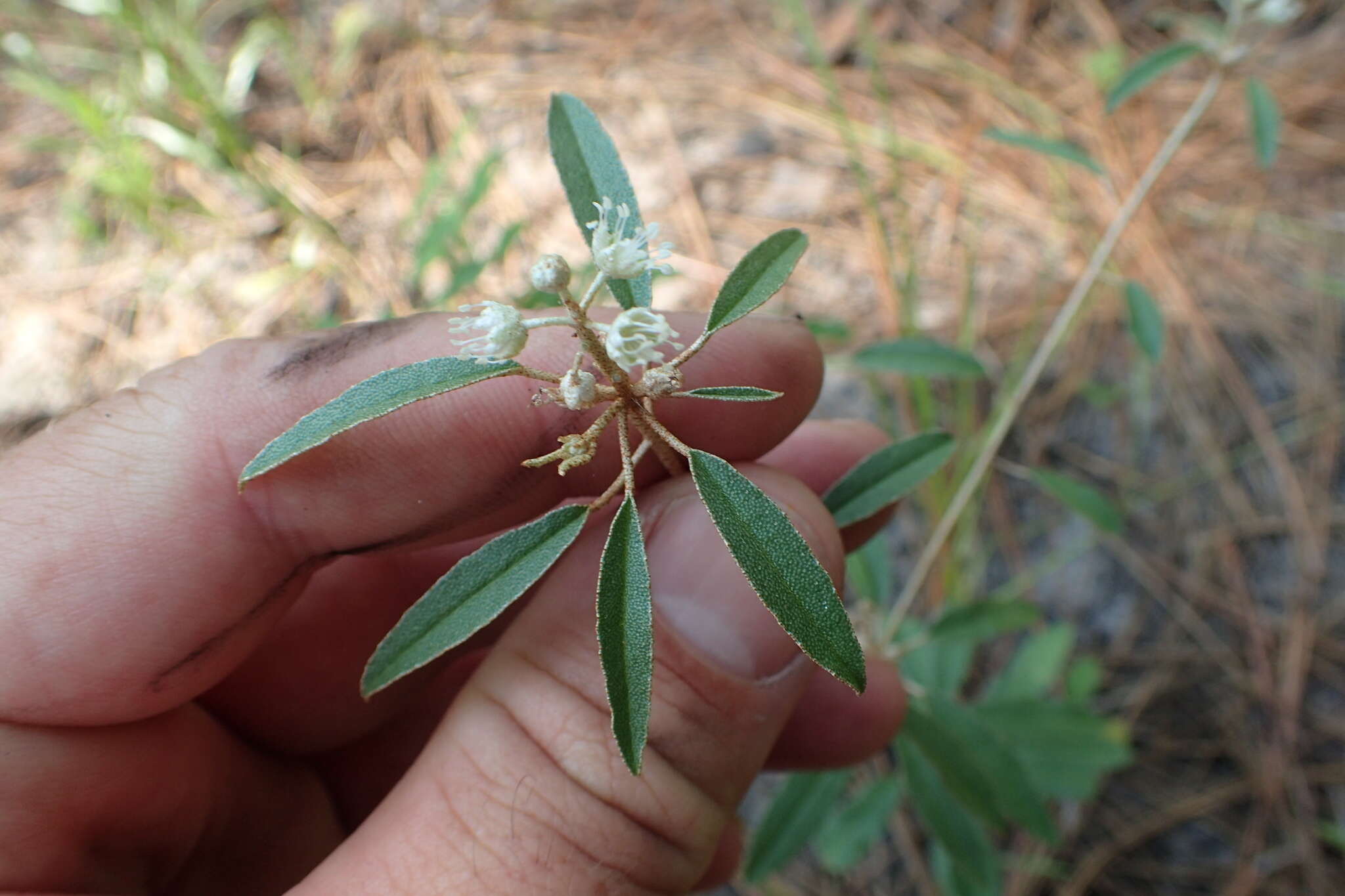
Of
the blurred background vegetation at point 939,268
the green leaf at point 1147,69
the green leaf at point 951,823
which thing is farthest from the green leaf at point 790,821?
the green leaf at point 1147,69

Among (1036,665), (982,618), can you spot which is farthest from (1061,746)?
(982,618)

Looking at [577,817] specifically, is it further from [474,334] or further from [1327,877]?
[1327,877]

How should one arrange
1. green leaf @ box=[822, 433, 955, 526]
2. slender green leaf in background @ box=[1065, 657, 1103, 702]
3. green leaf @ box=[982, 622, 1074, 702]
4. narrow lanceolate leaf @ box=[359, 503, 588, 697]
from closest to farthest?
narrow lanceolate leaf @ box=[359, 503, 588, 697], green leaf @ box=[822, 433, 955, 526], green leaf @ box=[982, 622, 1074, 702], slender green leaf in background @ box=[1065, 657, 1103, 702]

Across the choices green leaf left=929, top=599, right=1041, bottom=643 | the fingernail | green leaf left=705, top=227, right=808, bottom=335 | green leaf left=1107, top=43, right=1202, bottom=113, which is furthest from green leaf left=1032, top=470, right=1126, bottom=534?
green leaf left=705, top=227, right=808, bottom=335

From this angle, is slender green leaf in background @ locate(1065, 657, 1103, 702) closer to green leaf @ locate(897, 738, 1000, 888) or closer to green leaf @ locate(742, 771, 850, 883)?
green leaf @ locate(897, 738, 1000, 888)

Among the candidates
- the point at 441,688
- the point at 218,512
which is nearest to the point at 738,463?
the point at 218,512

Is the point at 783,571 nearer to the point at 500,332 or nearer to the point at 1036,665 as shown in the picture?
the point at 500,332
